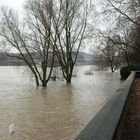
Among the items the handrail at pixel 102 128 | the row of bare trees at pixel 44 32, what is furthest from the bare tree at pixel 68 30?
the handrail at pixel 102 128

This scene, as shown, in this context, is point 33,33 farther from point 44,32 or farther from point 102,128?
point 102,128

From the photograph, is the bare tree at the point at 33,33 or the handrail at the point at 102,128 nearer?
the handrail at the point at 102,128

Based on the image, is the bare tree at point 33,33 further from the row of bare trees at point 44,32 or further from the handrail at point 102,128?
the handrail at point 102,128

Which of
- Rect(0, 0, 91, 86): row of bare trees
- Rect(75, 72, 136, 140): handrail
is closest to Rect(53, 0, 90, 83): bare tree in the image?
Rect(0, 0, 91, 86): row of bare trees

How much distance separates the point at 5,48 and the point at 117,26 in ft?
38.3

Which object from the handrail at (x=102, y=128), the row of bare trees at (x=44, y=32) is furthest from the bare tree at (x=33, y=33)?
the handrail at (x=102, y=128)

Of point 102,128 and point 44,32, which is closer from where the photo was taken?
point 102,128

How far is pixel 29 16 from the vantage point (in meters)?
30.1

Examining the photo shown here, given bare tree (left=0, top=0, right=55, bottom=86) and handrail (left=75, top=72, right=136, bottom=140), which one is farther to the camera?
bare tree (left=0, top=0, right=55, bottom=86)

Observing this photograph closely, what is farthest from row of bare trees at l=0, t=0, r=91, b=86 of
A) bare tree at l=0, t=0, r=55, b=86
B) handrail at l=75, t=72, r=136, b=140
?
handrail at l=75, t=72, r=136, b=140

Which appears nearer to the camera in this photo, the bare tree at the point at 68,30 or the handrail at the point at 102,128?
the handrail at the point at 102,128

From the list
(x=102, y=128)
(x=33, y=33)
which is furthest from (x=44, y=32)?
(x=102, y=128)

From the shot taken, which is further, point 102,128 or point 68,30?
point 68,30

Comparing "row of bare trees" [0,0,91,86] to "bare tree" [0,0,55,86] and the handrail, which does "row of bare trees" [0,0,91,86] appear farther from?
the handrail
